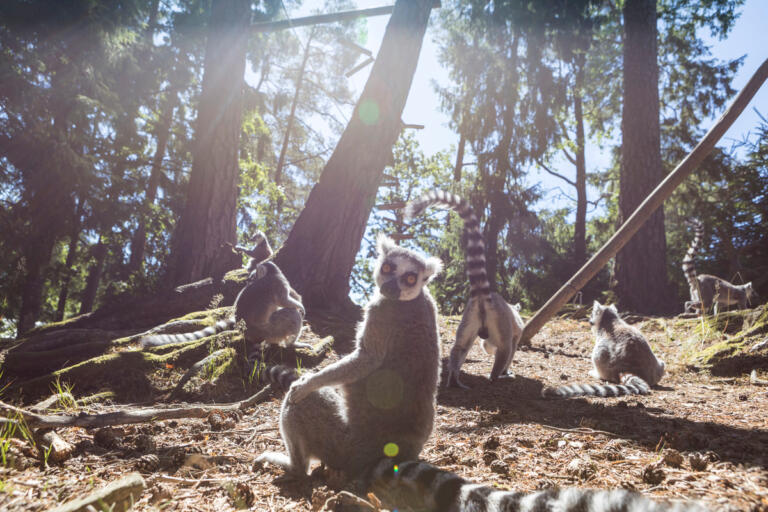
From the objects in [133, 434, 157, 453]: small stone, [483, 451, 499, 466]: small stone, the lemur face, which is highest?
the lemur face

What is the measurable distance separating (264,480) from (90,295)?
56.9 feet

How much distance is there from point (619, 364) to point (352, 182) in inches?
227

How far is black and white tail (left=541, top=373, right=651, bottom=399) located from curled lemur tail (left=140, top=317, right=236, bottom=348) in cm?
505

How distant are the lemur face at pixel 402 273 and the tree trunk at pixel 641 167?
10438mm

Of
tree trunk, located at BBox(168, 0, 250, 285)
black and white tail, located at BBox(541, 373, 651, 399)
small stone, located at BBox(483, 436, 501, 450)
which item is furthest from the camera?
tree trunk, located at BBox(168, 0, 250, 285)

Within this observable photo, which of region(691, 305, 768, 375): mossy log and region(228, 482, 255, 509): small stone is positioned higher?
region(691, 305, 768, 375): mossy log

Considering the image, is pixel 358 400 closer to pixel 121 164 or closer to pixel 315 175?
pixel 121 164

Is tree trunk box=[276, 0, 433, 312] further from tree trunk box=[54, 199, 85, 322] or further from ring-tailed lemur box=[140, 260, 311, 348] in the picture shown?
tree trunk box=[54, 199, 85, 322]

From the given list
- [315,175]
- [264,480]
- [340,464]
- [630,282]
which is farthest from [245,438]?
[315,175]

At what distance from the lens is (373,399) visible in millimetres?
2881

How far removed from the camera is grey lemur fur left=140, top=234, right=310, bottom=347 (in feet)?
20.0

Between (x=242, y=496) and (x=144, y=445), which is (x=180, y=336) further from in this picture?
(x=242, y=496)

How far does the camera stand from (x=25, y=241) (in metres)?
11.3

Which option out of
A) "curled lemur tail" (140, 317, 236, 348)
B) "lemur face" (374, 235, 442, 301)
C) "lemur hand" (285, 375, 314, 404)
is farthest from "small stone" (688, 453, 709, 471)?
"curled lemur tail" (140, 317, 236, 348)
